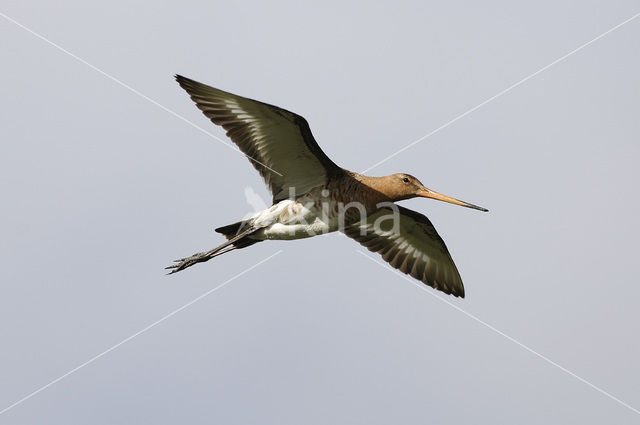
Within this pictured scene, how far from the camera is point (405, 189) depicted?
13.4 m

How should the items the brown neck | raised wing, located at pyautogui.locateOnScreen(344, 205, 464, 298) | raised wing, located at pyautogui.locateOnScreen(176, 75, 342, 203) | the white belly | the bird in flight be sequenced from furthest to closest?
raised wing, located at pyautogui.locateOnScreen(344, 205, 464, 298) → the brown neck → the white belly → the bird in flight → raised wing, located at pyautogui.locateOnScreen(176, 75, 342, 203)

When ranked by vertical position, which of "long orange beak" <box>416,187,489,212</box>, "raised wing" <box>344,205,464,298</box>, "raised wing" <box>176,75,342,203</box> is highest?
"raised wing" <box>176,75,342,203</box>

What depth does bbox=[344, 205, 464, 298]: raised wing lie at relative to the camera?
579 inches

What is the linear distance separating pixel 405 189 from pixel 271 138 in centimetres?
209

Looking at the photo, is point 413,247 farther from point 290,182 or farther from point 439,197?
point 290,182

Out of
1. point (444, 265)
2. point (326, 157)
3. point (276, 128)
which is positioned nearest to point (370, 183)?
point (326, 157)

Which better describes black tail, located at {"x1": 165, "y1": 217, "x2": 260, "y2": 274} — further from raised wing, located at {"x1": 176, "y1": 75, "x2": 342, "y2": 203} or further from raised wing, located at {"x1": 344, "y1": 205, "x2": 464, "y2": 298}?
raised wing, located at {"x1": 344, "y1": 205, "x2": 464, "y2": 298}

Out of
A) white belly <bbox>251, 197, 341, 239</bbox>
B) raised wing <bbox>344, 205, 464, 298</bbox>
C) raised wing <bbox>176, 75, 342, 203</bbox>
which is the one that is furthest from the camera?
raised wing <bbox>344, 205, 464, 298</bbox>

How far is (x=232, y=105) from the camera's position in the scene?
12742mm

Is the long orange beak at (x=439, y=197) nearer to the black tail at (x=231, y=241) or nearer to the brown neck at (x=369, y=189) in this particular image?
the brown neck at (x=369, y=189)

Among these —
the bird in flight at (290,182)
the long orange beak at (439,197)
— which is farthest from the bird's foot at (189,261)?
the long orange beak at (439,197)

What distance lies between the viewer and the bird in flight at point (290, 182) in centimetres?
1265

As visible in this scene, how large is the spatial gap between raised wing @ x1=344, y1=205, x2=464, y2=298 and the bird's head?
35.4 inches

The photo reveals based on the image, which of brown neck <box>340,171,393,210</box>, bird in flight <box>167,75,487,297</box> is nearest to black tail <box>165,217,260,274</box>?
bird in flight <box>167,75,487,297</box>
